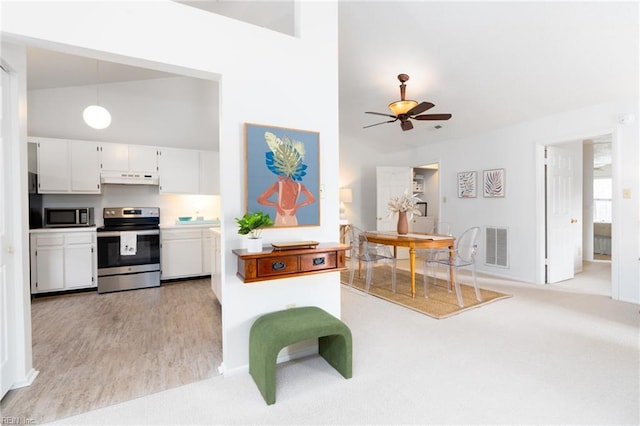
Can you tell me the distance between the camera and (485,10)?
2924 millimetres

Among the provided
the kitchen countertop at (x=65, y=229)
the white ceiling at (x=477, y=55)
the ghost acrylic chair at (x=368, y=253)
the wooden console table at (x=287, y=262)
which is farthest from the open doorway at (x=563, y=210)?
the kitchen countertop at (x=65, y=229)

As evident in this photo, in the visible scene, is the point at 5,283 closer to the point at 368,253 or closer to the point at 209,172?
the point at 209,172

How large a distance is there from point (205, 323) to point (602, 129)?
5.28 metres

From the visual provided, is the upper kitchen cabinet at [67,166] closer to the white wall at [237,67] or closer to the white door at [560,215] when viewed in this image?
the white wall at [237,67]

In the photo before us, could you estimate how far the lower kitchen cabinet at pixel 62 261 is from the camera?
3.77 m

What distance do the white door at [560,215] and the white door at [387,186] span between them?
264cm

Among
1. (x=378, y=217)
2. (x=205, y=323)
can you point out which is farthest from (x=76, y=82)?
(x=378, y=217)

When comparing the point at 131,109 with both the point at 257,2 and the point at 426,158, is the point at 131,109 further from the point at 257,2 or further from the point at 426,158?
the point at 426,158

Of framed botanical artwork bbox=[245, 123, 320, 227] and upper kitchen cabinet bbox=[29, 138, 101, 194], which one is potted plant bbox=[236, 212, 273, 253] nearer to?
framed botanical artwork bbox=[245, 123, 320, 227]

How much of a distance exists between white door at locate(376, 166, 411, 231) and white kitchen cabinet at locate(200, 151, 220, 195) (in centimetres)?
338

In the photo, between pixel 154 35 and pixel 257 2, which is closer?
pixel 154 35

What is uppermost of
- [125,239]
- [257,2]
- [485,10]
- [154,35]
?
[257,2]

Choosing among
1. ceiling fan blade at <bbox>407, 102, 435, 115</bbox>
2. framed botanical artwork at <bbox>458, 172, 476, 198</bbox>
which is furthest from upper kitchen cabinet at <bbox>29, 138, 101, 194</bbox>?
framed botanical artwork at <bbox>458, 172, 476, 198</bbox>

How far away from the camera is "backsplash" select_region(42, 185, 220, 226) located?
4.31 meters
